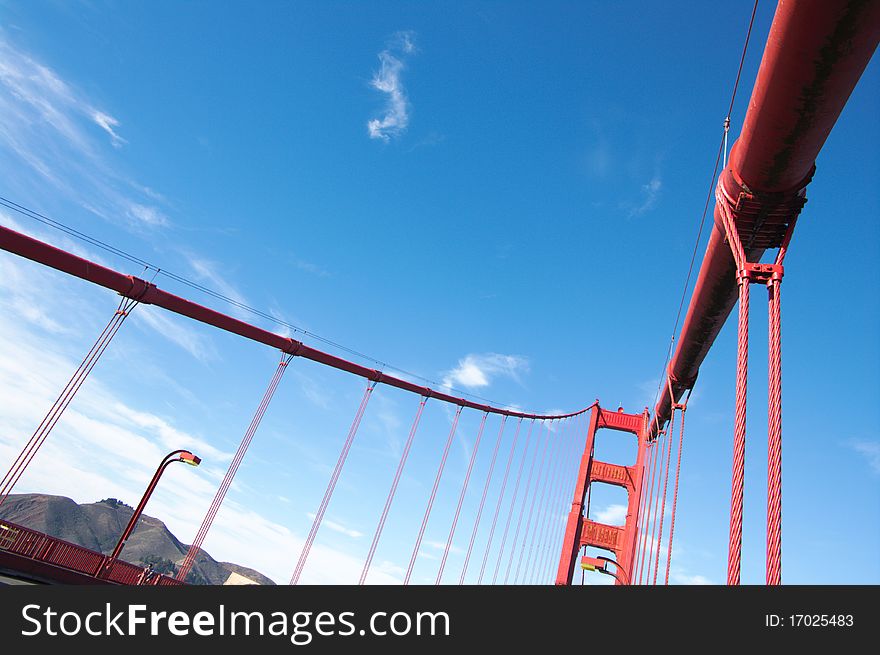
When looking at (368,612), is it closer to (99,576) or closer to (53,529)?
(99,576)

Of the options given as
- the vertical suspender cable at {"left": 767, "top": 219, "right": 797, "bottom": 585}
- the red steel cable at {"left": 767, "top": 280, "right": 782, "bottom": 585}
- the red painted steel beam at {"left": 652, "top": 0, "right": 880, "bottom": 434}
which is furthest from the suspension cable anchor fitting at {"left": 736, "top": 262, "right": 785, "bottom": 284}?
the red painted steel beam at {"left": 652, "top": 0, "right": 880, "bottom": 434}

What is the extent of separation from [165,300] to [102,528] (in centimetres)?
13935

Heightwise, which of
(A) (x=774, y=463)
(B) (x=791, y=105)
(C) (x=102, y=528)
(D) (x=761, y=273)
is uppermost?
(B) (x=791, y=105)

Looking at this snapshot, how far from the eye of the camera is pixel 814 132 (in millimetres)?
4582

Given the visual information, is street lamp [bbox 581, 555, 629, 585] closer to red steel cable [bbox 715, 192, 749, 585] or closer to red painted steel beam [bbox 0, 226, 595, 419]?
red painted steel beam [bbox 0, 226, 595, 419]

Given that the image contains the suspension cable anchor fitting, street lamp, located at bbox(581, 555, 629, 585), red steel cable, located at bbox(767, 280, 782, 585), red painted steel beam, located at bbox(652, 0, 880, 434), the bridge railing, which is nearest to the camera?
red steel cable, located at bbox(767, 280, 782, 585)

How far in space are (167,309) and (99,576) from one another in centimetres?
787

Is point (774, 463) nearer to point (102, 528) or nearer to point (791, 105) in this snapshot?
Answer: point (791, 105)

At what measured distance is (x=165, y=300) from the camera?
1595cm

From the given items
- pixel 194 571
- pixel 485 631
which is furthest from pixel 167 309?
pixel 194 571

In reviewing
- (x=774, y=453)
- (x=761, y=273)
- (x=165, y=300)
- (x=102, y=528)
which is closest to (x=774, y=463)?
(x=774, y=453)

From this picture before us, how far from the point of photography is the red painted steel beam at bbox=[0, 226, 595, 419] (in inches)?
514

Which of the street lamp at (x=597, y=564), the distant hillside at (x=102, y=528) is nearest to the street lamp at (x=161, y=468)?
the street lamp at (x=597, y=564)

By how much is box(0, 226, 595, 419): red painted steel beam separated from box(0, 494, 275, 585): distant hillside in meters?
106
